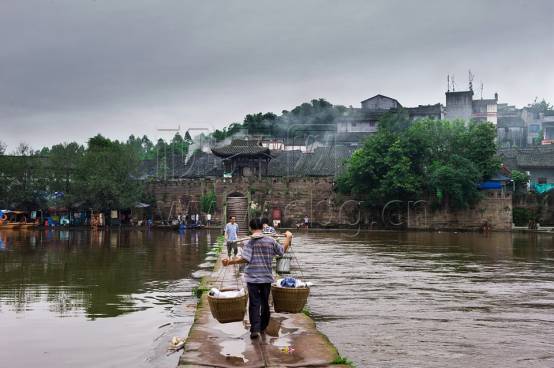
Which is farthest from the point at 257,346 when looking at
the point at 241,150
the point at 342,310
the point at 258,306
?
the point at 241,150

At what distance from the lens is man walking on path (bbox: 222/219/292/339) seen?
22.6 feet

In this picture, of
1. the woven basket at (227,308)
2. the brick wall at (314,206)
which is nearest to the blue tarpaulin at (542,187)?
the brick wall at (314,206)

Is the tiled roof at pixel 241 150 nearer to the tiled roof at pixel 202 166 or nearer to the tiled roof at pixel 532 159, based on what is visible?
the tiled roof at pixel 202 166

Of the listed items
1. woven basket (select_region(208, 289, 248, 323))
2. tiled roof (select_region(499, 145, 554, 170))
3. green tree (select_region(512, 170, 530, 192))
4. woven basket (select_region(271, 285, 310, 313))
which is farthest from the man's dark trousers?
tiled roof (select_region(499, 145, 554, 170))

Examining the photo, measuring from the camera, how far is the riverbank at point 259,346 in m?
5.80

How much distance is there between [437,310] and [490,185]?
121 feet

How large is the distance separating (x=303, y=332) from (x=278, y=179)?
42534 mm

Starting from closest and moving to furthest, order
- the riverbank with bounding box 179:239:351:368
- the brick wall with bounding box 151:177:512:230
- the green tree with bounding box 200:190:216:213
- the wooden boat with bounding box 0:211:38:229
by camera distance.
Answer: the riverbank with bounding box 179:239:351:368 → the wooden boat with bounding box 0:211:38:229 → the brick wall with bounding box 151:177:512:230 → the green tree with bounding box 200:190:216:213

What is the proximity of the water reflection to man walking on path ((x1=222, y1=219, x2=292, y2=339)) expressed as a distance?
1078 millimetres

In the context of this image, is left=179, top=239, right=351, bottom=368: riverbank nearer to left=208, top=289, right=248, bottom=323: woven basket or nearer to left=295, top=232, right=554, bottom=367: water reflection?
left=208, top=289, right=248, bottom=323: woven basket

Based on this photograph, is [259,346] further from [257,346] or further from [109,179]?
[109,179]

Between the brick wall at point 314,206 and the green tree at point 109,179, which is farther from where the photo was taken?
the brick wall at point 314,206

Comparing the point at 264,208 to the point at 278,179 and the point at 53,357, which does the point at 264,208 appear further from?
the point at 53,357

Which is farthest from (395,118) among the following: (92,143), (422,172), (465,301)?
(465,301)
